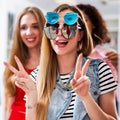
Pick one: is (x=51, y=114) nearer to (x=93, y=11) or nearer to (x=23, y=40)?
(x=23, y=40)

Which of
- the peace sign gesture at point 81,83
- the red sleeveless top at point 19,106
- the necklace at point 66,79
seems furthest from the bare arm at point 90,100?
the red sleeveless top at point 19,106

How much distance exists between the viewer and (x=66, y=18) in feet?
2.75

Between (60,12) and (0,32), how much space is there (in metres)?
0.41

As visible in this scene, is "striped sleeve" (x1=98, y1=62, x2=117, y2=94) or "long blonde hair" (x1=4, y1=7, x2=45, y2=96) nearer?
"striped sleeve" (x1=98, y1=62, x2=117, y2=94)

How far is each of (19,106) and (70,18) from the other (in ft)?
1.31

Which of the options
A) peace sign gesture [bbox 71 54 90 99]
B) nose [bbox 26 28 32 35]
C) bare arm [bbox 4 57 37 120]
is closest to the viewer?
peace sign gesture [bbox 71 54 90 99]

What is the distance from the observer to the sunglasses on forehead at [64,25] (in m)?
0.83

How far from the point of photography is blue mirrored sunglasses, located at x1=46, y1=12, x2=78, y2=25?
0.83 metres

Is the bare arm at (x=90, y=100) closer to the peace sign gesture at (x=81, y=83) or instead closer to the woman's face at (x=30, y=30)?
the peace sign gesture at (x=81, y=83)

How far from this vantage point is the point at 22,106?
3.31 feet

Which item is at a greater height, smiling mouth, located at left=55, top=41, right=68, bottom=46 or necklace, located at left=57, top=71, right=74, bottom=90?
smiling mouth, located at left=55, top=41, right=68, bottom=46

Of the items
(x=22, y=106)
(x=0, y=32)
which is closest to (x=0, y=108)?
(x=22, y=106)

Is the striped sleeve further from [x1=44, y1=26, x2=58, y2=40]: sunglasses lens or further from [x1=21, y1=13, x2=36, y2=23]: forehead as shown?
[x1=21, y1=13, x2=36, y2=23]: forehead

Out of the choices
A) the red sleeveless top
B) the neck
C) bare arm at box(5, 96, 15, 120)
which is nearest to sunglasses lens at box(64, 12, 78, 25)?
the neck
